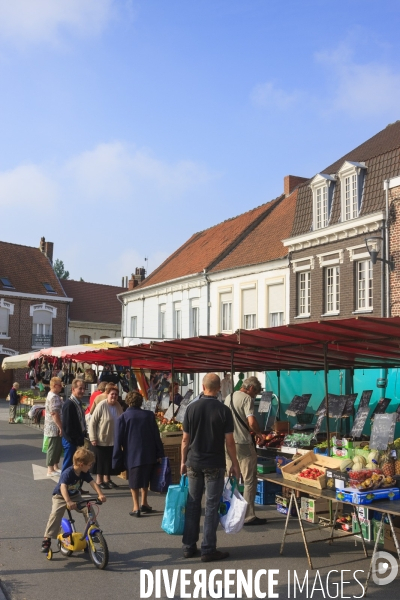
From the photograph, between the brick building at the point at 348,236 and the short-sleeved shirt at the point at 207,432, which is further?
the brick building at the point at 348,236

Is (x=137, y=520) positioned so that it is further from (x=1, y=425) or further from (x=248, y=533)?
(x=1, y=425)

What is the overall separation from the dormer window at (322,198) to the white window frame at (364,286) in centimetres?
234

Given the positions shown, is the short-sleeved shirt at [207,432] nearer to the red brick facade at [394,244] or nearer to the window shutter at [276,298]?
the red brick facade at [394,244]

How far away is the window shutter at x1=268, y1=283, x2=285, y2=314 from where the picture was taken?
974 inches

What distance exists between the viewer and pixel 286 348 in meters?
9.49

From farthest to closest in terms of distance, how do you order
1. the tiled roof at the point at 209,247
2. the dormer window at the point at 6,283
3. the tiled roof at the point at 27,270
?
the tiled roof at the point at 27,270
the dormer window at the point at 6,283
the tiled roof at the point at 209,247

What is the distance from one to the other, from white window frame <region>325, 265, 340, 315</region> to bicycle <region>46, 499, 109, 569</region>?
16.2 m

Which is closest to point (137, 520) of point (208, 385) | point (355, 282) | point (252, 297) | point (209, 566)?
point (209, 566)

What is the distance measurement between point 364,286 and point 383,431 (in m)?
12.8

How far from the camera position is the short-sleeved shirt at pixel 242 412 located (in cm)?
808

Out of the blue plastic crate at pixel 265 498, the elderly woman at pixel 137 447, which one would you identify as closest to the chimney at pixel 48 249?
the elderly woman at pixel 137 447

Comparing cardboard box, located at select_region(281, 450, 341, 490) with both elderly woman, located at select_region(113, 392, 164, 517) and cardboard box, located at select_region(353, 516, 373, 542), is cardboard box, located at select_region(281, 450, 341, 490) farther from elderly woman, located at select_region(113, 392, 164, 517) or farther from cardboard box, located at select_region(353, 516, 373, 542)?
elderly woman, located at select_region(113, 392, 164, 517)

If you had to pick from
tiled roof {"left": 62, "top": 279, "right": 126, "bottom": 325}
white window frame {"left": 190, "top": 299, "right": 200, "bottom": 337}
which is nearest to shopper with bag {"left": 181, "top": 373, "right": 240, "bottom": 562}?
white window frame {"left": 190, "top": 299, "right": 200, "bottom": 337}

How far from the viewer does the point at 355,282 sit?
20.9 m
